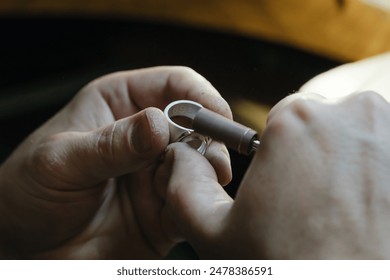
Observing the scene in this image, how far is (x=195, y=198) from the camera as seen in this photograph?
1.70ft

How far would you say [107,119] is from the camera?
0.79 m

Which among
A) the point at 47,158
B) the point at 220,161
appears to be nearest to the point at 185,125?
the point at 220,161

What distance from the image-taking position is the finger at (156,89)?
69 centimetres

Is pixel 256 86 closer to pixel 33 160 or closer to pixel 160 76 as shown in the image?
pixel 160 76

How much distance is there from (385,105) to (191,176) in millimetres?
190

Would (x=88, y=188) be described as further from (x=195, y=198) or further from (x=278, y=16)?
(x=278, y=16)

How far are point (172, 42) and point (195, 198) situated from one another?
1.66ft

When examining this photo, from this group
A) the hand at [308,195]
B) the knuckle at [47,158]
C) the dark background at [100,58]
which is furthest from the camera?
the dark background at [100,58]

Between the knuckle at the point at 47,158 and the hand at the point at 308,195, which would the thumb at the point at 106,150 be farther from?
the hand at the point at 308,195

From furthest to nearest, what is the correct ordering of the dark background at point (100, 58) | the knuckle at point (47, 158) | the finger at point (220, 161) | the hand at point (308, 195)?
the dark background at point (100, 58) < the knuckle at point (47, 158) < the finger at point (220, 161) < the hand at point (308, 195)

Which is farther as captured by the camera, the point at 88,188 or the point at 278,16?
the point at 278,16

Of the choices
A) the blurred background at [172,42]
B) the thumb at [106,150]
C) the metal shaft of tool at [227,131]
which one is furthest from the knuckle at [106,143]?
the blurred background at [172,42]

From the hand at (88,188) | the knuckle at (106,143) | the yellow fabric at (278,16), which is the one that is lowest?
the hand at (88,188)

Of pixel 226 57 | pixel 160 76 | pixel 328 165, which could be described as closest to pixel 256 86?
pixel 226 57
